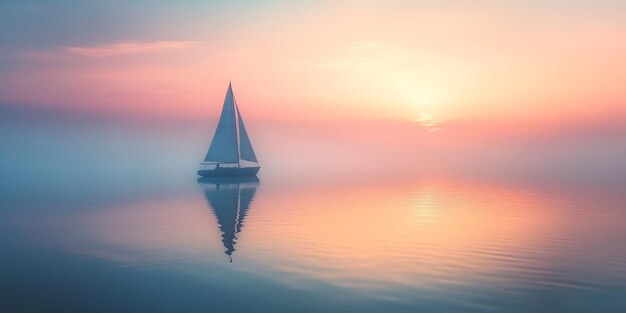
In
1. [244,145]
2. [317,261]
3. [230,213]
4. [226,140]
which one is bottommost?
[317,261]

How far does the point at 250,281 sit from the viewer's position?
21.2 meters

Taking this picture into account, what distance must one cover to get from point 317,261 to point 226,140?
7173 cm

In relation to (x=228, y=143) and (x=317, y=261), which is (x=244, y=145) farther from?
(x=317, y=261)

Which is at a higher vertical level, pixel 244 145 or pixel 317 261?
pixel 244 145

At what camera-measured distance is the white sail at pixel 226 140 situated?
94812 mm

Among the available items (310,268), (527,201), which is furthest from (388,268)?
(527,201)

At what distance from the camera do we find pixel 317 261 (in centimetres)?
2512

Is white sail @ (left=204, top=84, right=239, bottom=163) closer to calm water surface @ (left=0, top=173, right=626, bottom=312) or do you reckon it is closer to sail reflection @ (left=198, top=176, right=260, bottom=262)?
sail reflection @ (left=198, top=176, right=260, bottom=262)

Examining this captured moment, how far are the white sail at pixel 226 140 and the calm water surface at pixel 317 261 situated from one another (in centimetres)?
4687

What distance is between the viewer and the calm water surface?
60.0 ft

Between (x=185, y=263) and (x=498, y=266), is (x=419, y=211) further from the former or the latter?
(x=185, y=263)

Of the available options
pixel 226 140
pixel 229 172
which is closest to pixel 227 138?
pixel 226 140

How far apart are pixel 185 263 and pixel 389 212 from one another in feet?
84.9

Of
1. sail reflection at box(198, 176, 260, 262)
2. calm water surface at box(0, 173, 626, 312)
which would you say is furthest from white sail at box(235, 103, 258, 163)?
calm water surface at box(0, 173, 626, 312)
